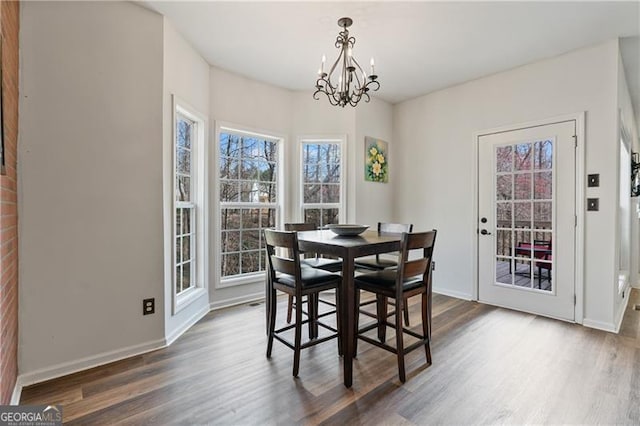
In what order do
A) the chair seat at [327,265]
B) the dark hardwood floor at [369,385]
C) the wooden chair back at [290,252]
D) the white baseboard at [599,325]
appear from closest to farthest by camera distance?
the dark hardwood floor at [369,385]
the wooden chair back at [290,252]
the chair seat at [327,265]
the white baseboard at [599,325]

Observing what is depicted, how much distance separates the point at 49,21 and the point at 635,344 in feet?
16.1

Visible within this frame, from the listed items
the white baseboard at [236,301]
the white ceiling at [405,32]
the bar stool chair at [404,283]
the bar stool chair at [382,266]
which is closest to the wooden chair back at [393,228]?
the bar stool chair at [382,266]

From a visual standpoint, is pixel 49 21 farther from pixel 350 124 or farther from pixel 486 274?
pixel 486 274

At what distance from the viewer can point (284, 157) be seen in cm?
389

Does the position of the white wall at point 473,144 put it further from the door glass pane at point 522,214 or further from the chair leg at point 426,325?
the chair leg at point 426,325

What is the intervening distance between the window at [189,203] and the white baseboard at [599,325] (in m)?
3.75

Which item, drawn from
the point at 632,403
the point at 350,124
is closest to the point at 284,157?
the point at 350,124

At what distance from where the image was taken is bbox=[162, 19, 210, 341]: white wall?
2486mm

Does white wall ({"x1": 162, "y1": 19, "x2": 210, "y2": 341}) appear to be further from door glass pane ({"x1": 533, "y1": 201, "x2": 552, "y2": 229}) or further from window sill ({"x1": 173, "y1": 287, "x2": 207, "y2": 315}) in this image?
door glass pane ({"x1": 533, "y1": 201, "x2": 552, "y2": 229})

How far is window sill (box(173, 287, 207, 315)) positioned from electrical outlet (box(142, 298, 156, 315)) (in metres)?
0.22

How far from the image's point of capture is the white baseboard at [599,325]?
277cm

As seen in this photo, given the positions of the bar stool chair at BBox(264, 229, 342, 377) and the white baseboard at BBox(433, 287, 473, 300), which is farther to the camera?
the white baseboard at BBox(433, 287, 473, 300)

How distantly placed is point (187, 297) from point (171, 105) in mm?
1714

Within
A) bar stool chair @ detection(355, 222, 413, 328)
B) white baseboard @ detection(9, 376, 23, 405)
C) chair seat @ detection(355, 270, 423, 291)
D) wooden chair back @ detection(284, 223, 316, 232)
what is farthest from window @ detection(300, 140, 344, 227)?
white baseboard @ detection(9, 376, 23, 405)
